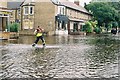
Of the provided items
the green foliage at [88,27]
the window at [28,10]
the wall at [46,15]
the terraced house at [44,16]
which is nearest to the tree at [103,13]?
the green foliage at [88,27]

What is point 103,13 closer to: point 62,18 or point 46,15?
point 62,18

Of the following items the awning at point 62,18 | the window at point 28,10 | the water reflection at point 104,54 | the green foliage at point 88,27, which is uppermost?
the window at point 28,10

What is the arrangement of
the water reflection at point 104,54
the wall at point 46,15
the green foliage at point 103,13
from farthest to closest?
the green foliage at point 103,13
the wall at point 46,15
the water reflection at point 104,54

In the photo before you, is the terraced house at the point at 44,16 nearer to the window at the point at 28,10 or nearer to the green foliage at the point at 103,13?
the window at the point at 28,10

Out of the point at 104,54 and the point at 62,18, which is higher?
the point at 62,18

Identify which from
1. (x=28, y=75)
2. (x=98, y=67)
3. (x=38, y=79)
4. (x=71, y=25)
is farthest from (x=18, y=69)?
(x=71, y=25)

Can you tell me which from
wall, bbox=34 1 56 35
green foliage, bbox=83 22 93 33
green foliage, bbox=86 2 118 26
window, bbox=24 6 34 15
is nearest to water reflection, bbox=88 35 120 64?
wall, bbox=34 1 56 35

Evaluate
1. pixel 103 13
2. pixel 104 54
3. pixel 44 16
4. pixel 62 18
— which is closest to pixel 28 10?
pixel 44 16

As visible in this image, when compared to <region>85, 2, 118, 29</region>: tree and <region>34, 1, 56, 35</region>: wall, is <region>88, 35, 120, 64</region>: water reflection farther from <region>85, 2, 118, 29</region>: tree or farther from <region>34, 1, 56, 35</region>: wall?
<region>85, 2, 118, 29</region>: tree

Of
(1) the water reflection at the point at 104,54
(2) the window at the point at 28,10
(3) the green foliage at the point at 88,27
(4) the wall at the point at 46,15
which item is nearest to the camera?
(1) the water reflection at the point at 104,54

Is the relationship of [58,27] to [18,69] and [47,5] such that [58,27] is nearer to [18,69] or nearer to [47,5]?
[47,5]

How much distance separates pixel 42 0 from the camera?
54.7 meters

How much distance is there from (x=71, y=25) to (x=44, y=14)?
446 inches

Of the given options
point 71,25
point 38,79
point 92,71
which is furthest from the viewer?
point 71,25
